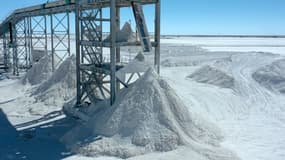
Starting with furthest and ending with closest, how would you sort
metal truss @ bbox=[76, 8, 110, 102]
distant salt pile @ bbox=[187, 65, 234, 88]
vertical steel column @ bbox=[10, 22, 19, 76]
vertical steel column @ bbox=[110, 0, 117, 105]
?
1. vertical steel column @ bbox=[10, 22, 19, 76]
2. distant salt pile @ bbox=[187, 65, 234, 88]
3. metal truss @ bbox=[76, 8, 110, 102]
4. vertical steel column @ bbox=[110, 0, 117, 105]

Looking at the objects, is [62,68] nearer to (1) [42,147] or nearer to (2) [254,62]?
(1) [42,147]

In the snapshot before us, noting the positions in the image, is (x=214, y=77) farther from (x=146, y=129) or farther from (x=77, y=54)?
(x=146, y=129)

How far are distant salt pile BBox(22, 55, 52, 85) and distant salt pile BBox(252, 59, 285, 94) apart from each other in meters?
→ 15.4

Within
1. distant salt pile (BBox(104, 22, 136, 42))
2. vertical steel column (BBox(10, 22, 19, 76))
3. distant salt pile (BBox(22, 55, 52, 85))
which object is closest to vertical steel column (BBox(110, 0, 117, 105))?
distant salt pile (BBox(104, 22, 136, 42))

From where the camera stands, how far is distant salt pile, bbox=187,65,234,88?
20.9m

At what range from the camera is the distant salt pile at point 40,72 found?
23.0 m

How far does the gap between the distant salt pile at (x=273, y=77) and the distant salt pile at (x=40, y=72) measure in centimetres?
1539

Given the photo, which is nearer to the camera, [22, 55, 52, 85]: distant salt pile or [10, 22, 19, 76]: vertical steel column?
[22, 55, 52, 85]: distant salt pile

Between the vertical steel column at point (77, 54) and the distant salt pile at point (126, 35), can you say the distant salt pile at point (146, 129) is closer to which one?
the distant salt pile at point (126, 35)

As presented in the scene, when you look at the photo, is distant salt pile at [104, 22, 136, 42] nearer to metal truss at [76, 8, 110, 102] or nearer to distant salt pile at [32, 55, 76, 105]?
metal truss at [76, 8, 110, 102]

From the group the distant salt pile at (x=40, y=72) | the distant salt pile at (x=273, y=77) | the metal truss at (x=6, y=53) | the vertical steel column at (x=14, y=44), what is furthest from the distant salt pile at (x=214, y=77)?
the metal truss at (x=6, y=53)

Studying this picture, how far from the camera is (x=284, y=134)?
12.2 meters

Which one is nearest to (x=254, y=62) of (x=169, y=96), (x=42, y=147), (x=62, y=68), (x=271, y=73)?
(x=271, y=73)

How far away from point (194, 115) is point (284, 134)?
11.7ft
